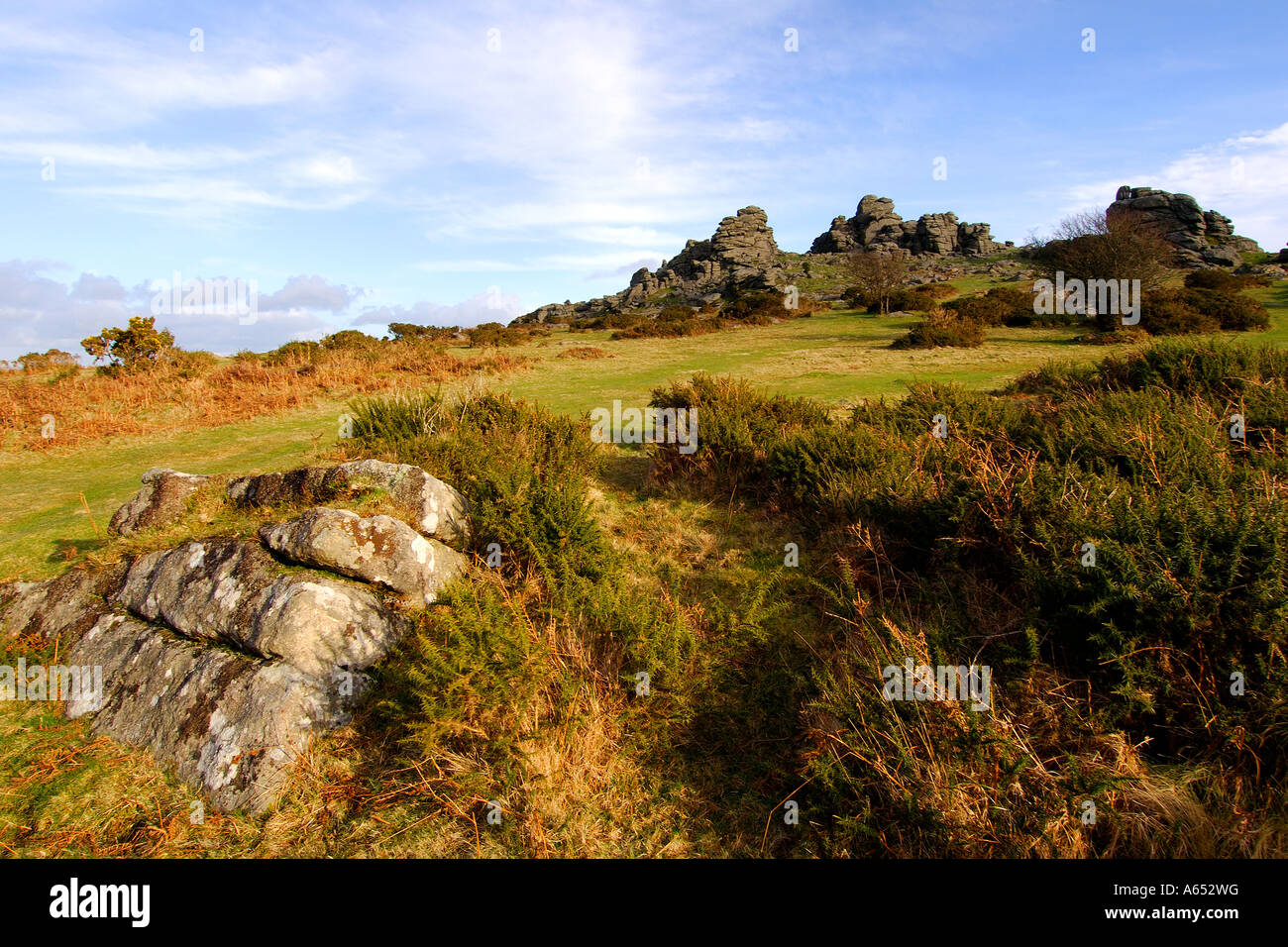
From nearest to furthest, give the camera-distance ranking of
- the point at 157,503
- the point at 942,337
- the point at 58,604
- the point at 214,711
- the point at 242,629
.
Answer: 1. the point at 214,711
2. the point at 242,629
3. the point at 58,604
4. the point at 157,503
5. the point at 942,337

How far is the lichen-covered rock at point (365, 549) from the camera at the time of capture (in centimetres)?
537

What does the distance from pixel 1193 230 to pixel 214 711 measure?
98.4 meters

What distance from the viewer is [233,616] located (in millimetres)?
5020

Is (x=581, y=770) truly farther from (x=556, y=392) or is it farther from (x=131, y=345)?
(x=131, y=345)

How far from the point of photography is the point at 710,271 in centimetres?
10194

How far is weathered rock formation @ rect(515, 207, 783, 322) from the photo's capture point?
83.8m

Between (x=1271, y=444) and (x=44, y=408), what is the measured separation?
2131cm

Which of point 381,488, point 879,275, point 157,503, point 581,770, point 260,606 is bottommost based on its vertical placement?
point 581,770

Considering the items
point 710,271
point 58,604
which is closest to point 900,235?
point 710,271

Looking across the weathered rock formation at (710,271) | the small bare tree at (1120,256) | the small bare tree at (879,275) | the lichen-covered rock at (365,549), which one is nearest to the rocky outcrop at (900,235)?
the weathered rock formation at (710,271)

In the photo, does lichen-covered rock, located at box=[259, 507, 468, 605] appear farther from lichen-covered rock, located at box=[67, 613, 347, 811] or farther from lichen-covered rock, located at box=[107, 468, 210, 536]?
lichen-covered rock, located at box=[107, 468, 210, 536]

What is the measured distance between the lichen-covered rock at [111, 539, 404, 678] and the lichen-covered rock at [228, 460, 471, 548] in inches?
40.7
